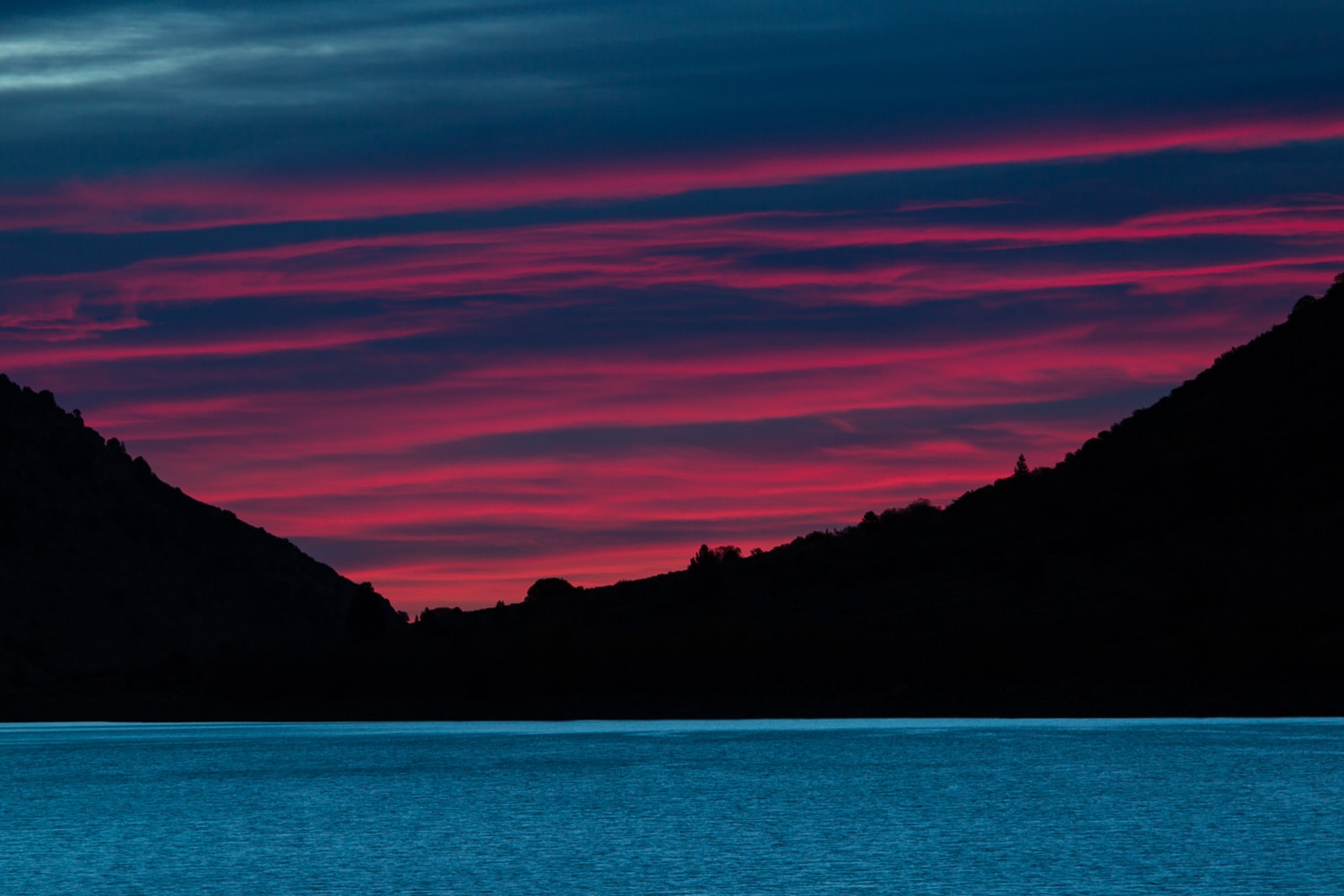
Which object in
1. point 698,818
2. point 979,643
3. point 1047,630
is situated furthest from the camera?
point 1047,630

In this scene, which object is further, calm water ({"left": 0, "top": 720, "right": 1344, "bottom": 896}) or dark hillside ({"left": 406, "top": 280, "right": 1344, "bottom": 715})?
dark hillside ({"left": 406, "top": 280, "right": 1344, "bottom": 715})

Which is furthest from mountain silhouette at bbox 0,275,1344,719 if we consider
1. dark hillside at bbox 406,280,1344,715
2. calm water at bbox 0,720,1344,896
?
calm water at bbox 0,720,1344,896

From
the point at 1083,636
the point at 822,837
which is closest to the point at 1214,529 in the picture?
the point at 1083,636

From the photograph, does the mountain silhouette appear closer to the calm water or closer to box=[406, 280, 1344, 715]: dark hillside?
box=[406, 280, 1344, 715]: dark hillside

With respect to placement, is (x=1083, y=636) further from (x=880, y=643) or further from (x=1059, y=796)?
(x=1059, y=796)

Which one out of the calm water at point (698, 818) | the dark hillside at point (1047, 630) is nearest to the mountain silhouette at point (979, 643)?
the dark hillside at point (1047, 630)

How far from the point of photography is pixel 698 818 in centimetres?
5497

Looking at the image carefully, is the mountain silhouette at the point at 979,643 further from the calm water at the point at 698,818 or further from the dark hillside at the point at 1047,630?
the calm water at the point at 698,818

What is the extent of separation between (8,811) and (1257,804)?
3967 centimetres

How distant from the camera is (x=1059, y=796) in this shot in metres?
62.2

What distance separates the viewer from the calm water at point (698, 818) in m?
39.7

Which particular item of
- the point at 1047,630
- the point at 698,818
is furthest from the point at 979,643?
the point at 698,818

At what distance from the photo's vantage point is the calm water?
39.7m

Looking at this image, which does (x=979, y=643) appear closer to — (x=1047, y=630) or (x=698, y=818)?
(x=1047, y=630)
